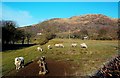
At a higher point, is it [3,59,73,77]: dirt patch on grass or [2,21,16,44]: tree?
[2,21,16,44]: tree

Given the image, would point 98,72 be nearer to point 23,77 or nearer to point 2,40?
point 23,77

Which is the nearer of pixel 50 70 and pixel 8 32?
pixel 50 70

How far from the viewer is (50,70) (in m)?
25.5

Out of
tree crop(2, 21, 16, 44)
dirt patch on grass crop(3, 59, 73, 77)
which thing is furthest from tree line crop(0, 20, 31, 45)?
dirt patch on grass crop(3, 59, 73, 77)

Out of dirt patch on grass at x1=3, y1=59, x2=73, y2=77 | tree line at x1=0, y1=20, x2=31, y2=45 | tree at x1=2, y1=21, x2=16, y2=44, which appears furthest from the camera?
tree line at x1=0, y1=20, x2=31, y2=45

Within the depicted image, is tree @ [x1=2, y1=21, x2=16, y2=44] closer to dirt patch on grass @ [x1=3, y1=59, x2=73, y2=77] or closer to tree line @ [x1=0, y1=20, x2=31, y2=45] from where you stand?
tree line @ [x1=0, y1=20, x2=31, y2=45]

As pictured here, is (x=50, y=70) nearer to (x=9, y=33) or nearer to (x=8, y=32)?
(x=8, y=32)

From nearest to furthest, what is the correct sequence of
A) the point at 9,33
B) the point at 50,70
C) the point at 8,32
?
the point at 50,70, the point at 8,32, the point at 9,33

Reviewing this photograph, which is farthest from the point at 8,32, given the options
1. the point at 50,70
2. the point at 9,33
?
the point at 50,70

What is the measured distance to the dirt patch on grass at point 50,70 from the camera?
79.5 ft

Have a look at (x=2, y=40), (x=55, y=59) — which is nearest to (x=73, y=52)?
(x=55, y=59)

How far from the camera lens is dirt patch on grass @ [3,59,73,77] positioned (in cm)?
2423

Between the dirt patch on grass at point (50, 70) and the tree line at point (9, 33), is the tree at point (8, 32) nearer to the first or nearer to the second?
the tree line at point (9, 33)

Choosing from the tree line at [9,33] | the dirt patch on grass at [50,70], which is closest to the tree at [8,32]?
the tree line at [9,33]
